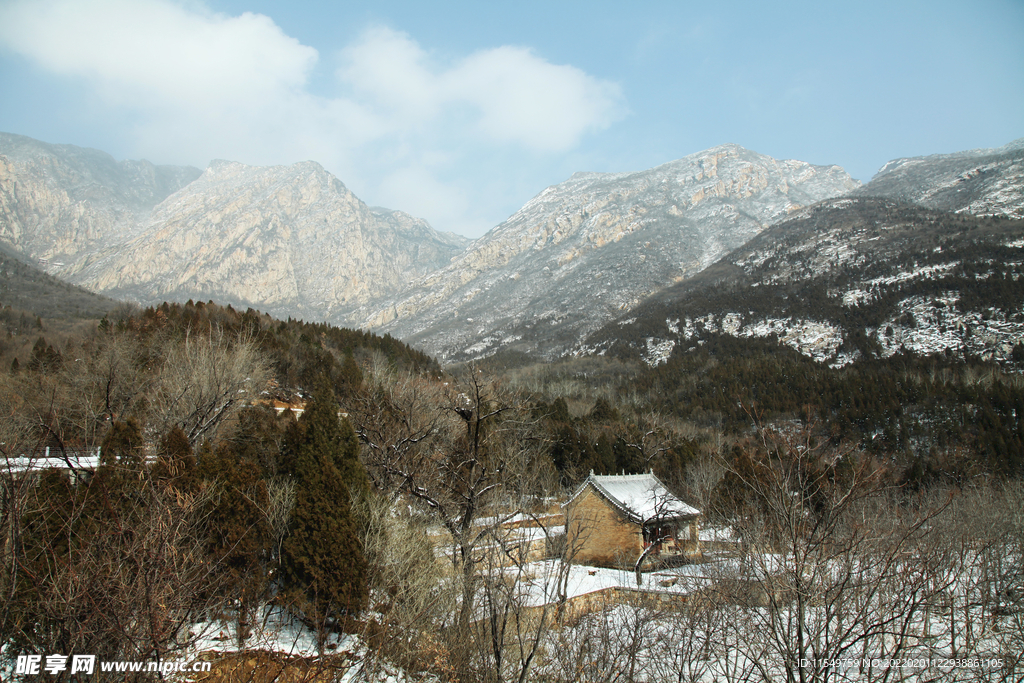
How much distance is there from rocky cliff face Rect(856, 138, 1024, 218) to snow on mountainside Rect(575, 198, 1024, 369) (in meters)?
21.4

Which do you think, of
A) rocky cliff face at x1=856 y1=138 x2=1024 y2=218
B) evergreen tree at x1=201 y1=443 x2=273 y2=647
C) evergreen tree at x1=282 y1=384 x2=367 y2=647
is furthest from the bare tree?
rocky cliff face at x1=856 y1=138 x2=1024 y2=218

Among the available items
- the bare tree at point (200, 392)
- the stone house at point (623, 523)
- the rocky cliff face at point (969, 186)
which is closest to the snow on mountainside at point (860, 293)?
the rocky cliff face at point (969, 186)

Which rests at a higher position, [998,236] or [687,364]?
[998,236]

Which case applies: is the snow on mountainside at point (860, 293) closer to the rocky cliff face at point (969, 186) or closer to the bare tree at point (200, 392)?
the rocky cliff face at point (969, 186)

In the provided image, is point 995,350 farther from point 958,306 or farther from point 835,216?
point 835,216

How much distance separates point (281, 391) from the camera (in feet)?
125

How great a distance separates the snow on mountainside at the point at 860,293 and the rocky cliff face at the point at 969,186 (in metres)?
21.4

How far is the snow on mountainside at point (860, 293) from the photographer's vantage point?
240ft

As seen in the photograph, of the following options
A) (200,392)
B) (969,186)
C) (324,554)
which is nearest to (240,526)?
(324,554)

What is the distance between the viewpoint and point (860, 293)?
9219cm

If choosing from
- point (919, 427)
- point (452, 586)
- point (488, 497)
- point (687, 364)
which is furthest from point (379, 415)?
point (687, 364)

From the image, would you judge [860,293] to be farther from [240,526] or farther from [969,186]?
[240,526]

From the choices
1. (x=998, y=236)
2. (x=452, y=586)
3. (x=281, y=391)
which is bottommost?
(x=452, y=586)

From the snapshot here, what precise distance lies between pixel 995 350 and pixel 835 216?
8268 cm
